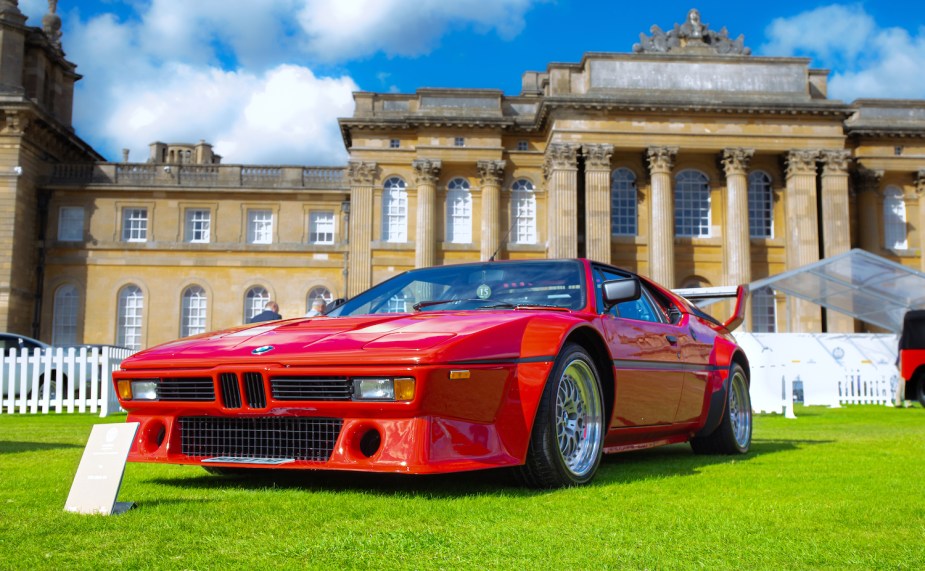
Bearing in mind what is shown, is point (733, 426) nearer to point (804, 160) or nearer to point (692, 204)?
point (804, 160)

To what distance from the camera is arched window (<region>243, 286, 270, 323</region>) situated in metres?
38.4

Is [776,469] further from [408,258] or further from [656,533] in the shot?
[408,258]

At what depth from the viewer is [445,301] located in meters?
5.59

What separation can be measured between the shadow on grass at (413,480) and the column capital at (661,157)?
2937cm

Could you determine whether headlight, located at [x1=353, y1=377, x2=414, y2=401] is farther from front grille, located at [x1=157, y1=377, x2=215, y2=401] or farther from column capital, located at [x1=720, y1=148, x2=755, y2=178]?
column capital, located at [x1=720, y1=148, x2=755, y2=178]

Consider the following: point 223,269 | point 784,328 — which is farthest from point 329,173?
point 784,328

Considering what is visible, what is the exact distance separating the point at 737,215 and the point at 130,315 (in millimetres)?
25987

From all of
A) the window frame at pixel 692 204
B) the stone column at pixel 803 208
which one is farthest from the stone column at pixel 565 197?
the stone column at pixel 803 208

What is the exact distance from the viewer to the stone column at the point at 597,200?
33.9 meters

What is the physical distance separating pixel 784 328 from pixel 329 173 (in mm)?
20889

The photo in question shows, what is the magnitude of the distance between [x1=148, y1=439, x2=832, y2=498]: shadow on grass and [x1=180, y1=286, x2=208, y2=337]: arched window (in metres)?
34.0

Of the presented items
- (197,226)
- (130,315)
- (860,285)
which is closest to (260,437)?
(860,285)

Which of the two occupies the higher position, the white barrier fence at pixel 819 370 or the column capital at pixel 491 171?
the column capital at pixel 491 171

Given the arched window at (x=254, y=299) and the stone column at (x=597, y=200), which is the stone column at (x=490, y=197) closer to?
the stone column at (x=597, y=200)
